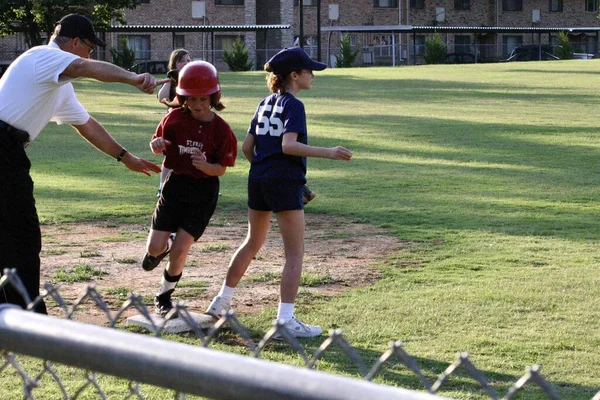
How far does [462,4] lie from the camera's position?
7212cm

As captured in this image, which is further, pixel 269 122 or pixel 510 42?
pixel 510 42

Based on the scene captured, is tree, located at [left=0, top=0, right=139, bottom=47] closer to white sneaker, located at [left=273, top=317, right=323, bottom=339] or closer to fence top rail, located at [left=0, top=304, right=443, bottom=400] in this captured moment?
white sneaker, located at [left=273, top=317, right=323, bottom=339]

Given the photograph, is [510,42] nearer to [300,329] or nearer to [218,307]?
[218,307]

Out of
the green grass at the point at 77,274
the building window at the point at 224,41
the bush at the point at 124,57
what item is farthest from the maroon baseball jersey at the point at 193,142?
the building window at the point at 224,41

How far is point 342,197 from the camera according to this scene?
12.2 m

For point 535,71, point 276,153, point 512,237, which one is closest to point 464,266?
point 512,237

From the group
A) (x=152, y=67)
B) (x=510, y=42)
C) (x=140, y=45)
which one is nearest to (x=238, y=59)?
(x=152, y=67)

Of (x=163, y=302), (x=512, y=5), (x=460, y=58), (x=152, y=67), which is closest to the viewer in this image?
(x=163, y=302)

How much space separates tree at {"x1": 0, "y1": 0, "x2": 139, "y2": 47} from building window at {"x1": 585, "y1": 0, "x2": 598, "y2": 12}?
41683mm

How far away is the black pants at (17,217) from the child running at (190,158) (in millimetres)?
971

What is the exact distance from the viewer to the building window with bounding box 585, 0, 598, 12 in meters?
76.8

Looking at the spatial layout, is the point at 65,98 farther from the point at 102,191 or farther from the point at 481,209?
the point at 102,191

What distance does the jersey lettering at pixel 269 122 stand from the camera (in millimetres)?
6074

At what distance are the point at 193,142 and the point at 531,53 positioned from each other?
6102 centimetres
